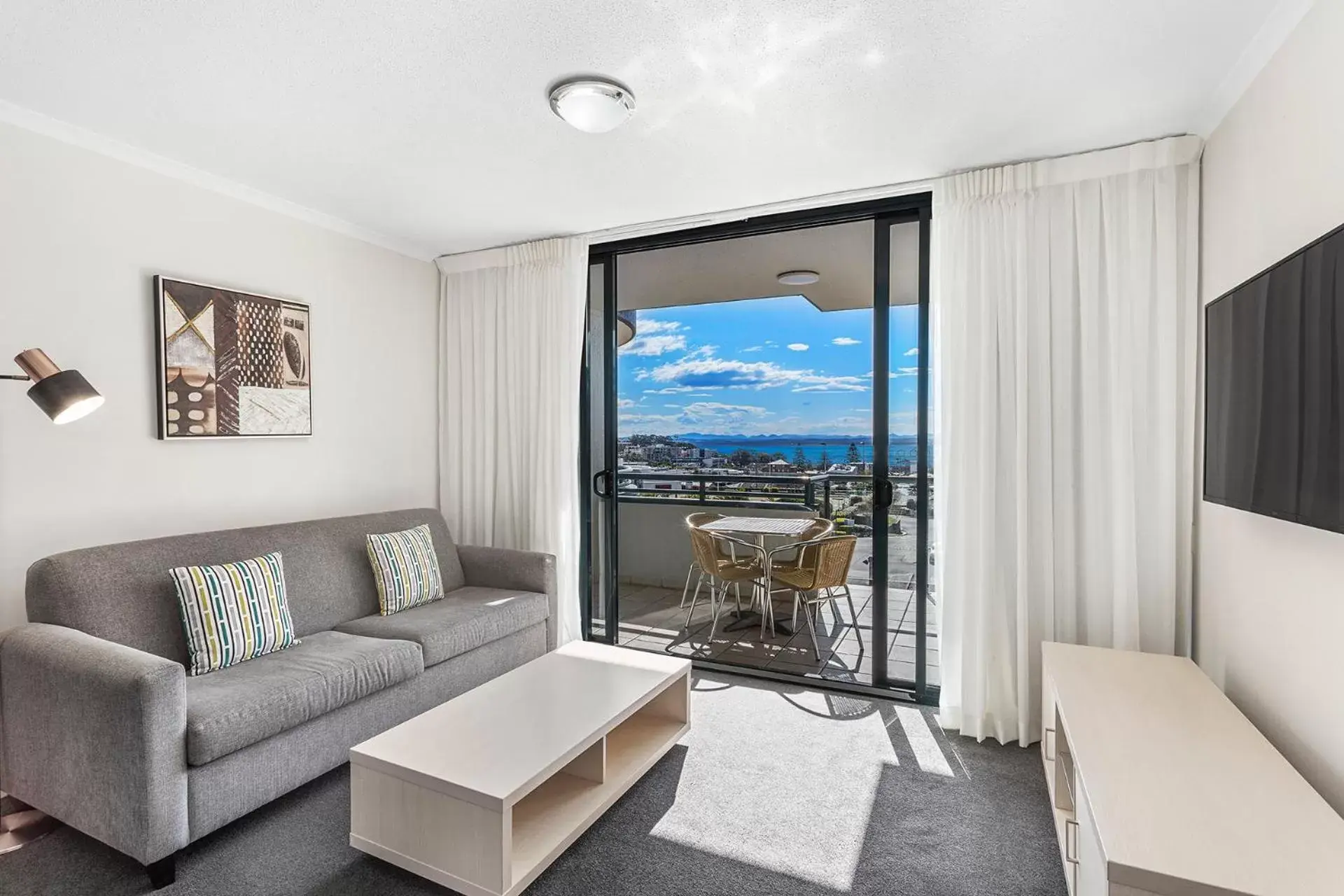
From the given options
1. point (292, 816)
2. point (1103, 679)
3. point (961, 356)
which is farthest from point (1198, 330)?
point (292, 816)

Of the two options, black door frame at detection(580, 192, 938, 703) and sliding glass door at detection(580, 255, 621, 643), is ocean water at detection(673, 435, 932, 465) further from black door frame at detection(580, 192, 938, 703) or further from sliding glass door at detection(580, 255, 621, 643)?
sliding glass door at detection(580, 255, 621, 643)

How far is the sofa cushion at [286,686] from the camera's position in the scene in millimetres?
2059

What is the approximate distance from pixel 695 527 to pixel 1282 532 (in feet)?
9.37

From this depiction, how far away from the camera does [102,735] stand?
1.97 m

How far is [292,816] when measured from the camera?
2.30m

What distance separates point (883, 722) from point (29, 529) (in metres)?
3.49

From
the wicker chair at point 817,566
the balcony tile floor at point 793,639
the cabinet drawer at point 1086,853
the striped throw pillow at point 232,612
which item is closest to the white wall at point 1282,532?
the cabinet drawer at point 1086,853

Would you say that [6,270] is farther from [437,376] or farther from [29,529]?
[437,376]

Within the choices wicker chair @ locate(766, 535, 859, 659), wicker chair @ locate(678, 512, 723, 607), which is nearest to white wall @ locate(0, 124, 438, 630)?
wicker chair @ locate(678, 512, 723, 607)

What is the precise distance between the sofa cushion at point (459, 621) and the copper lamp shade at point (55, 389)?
1.39 meters

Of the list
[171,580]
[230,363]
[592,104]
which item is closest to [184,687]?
[171,580]

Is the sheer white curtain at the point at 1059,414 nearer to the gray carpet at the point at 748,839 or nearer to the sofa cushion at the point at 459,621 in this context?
the gray carpet at the point at 748,839

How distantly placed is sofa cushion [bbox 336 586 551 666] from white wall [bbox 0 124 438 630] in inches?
33.1

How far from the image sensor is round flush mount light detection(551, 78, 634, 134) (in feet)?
7.38
